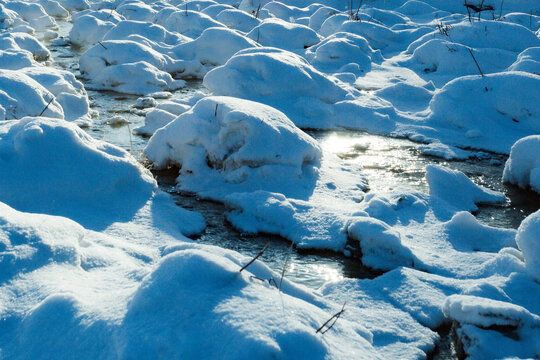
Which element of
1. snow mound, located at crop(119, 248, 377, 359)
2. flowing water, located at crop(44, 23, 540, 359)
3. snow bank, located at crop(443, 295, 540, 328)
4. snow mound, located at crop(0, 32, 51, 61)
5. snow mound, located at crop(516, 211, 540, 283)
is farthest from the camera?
snow mound, located at crop(0, 32, 51, 61)

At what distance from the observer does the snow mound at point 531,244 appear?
3.54 meters

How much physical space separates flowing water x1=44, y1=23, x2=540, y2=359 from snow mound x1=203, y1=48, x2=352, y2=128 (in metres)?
0.59

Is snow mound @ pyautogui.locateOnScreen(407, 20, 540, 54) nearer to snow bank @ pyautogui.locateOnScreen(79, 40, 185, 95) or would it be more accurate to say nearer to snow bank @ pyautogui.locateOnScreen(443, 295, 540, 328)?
snow bank @ pyautogui.locateOnScreen(79, 40, 185, 95)

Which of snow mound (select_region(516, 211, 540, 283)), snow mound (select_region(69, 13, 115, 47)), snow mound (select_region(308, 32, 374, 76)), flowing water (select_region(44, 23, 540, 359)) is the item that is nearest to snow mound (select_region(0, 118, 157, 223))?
flowing water (select_region(44, 23, 540, 359))

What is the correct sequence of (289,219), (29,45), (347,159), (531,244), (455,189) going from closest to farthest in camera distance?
1. (531,244)
2. (289,219)
3. (455,189)
4. (347,159)
5. (29,45)

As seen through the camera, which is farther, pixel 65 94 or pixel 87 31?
pixel 87 31

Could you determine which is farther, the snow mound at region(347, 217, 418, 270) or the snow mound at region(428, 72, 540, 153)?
the snow mound at region(428, 72, 540, 153)

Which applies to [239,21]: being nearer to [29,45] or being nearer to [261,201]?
[29,45]

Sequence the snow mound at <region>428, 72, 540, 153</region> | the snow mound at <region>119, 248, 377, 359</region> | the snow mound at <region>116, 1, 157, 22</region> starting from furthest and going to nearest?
the snow mound at <region>116, 1, 157, 22</region>, the snow mound at <region>428, 72, 540, 153</region>, the snow mound at <region>119, 248, 377, 359</region>

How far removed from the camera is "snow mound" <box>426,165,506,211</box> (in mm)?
5086

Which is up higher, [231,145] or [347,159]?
[231,145]

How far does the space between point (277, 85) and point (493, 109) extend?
9.08 feet

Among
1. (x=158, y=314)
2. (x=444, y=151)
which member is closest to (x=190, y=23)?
(x=444, y=151)

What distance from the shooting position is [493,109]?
278 inches
